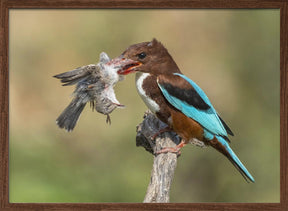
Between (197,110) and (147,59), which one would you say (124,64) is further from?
(197,110)

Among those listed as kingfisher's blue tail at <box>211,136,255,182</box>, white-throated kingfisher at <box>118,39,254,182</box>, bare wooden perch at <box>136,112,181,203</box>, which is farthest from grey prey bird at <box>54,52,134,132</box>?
kingfisher's blue tail at <box>211,136,255,182</box>

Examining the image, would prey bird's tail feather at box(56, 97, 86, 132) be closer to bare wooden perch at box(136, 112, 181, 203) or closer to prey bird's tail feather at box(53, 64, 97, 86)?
prey bird's tail feather at box(53, 64, 97, 86)

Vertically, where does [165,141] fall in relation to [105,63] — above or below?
below

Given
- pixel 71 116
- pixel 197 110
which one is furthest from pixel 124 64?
pixel 197 110

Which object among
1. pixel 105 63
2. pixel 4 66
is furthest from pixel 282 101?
pixel 4 66

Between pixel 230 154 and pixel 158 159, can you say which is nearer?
pixel 158 159

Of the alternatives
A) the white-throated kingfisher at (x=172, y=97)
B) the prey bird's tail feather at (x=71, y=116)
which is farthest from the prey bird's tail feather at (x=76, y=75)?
the white-throated kingfisher at (x=172, y=97)

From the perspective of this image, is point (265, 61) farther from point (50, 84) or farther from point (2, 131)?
point (2, 131)
